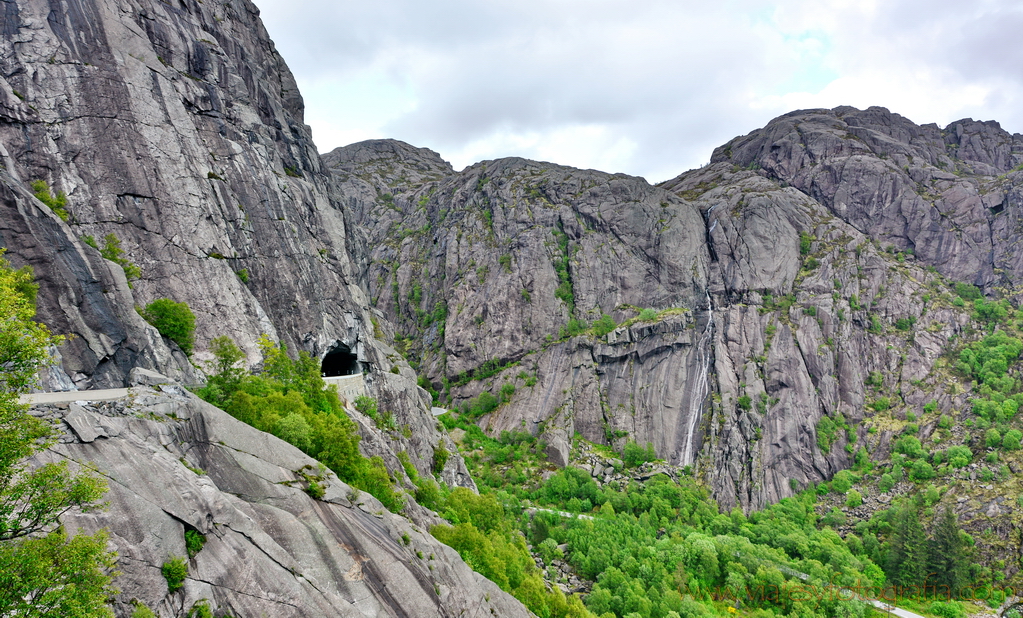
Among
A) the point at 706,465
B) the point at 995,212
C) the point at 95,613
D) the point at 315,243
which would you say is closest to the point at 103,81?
the point at 315,243

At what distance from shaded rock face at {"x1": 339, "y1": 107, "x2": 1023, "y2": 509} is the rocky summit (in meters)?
0.61

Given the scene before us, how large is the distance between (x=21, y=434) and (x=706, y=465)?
9171 centimetres

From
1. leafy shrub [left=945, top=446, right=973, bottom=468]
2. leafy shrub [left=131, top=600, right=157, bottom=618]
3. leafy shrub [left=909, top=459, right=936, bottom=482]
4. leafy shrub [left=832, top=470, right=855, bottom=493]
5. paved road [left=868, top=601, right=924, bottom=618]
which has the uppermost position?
leafy shrub [left=131, top=600, right=157, bottom=618]

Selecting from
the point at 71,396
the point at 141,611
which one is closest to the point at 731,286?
the point at 71,396

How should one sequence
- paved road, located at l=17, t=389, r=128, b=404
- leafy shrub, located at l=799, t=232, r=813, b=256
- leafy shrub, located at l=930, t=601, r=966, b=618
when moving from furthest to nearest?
1. leafy shrub, located at l=799, t=232, r=813, b=256
2. leafy shrub, located at l=930, t=601, r=966, b=618
3. paved road, located at l=17, t=389, r=128, b=404

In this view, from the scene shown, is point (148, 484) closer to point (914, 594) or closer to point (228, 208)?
point (228, 208)

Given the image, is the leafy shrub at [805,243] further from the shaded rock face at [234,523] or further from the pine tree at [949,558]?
the shaded rock face at [234,523]

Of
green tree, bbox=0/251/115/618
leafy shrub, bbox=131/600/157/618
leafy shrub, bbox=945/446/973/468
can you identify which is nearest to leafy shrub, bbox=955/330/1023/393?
leafy shrub, bbox=945/446/973/468

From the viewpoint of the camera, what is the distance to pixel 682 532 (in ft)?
233

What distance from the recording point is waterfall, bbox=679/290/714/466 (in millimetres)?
89938

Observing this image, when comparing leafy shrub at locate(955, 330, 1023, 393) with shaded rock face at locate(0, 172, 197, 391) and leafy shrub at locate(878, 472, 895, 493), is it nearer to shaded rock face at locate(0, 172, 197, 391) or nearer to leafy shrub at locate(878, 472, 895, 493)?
leafy shrub at locate(878, 472, 895, 493)

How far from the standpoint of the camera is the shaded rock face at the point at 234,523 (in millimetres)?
15883

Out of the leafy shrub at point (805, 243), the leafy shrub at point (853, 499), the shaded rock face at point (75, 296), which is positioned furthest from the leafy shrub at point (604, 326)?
the shaded rock face at point (75, 296)

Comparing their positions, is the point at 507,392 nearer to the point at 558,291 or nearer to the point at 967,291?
the point at 558,291
